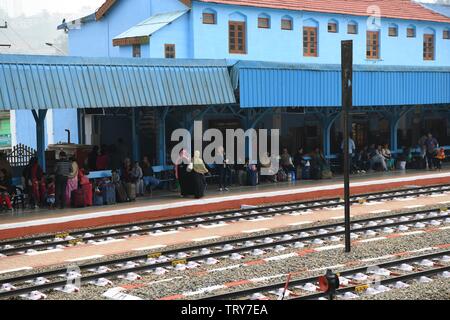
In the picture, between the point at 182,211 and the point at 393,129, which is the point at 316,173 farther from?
the point at 182,211

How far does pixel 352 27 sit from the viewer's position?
31.8 meters

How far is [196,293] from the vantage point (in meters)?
9.72

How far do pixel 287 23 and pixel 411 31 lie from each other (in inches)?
316

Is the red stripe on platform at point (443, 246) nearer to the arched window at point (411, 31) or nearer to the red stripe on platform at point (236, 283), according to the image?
the red stripe on platform at point (236, 283)

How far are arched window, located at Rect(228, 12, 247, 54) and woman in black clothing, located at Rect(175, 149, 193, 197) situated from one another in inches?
387

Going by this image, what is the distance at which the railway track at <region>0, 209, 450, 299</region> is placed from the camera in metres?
10.6

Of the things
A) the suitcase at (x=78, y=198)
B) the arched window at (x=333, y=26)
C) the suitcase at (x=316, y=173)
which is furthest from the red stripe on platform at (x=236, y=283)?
the arched window at (x=333, y=26)

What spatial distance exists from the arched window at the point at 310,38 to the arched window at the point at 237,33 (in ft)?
10.9

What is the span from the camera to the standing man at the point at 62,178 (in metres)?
17.2

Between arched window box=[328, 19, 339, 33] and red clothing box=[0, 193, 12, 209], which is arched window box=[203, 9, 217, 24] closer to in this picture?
arched window box=[328, 19, 339, 33]

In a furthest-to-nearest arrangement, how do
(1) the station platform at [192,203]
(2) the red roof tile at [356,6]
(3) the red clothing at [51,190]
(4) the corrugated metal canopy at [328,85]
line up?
(2) the red roof tile at [356,6], (4) the corrugated metal canopy at [328,85], (3) the red clothing at [51,190], (1) the station platform at [192,203]
